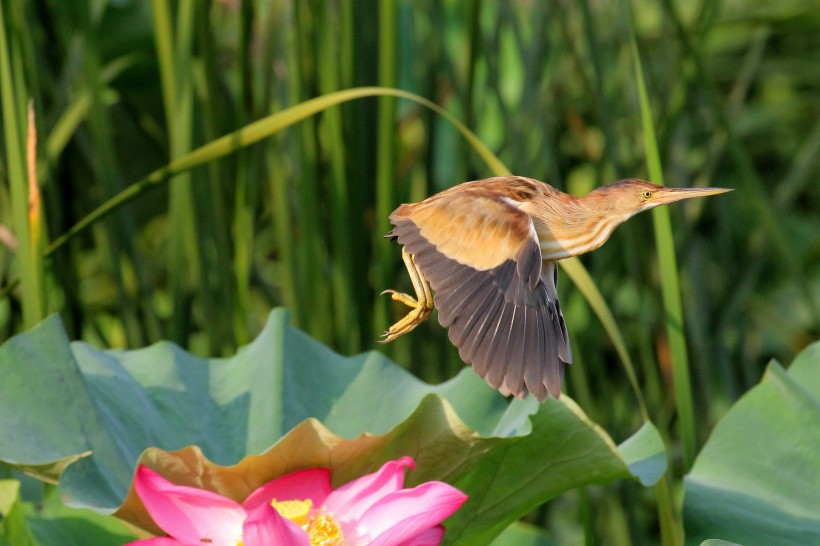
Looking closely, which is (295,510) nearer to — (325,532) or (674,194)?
(325,532)

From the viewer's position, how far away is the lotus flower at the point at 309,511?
0.55 metres

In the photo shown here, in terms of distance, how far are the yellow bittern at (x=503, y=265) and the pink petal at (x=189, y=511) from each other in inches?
5.6

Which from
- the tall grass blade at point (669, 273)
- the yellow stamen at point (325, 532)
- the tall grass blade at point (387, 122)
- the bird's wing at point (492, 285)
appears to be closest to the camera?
the bird's wing at point (492, 285)

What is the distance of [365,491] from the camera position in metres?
0.62

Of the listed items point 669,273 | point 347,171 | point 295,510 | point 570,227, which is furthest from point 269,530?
point 347,171

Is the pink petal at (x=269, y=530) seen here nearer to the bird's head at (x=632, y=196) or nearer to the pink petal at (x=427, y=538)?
the pink petal at (x=427, y=538)

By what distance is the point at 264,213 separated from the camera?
1238mm

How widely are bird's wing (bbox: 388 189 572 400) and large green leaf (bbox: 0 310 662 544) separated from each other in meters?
0.10

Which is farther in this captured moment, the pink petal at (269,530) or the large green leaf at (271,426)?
the large green leaf at (271,426)

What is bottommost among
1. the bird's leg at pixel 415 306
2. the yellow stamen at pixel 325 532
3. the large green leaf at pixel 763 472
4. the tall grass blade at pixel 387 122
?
the large green leaf at pixel 763 472

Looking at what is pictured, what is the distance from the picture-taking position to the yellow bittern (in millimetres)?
516

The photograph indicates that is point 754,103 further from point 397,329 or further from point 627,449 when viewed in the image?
point 397,329

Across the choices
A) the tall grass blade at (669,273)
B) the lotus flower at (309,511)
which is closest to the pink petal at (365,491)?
the lotus flower at (309,511)

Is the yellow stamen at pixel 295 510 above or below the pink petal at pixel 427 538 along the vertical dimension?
above
